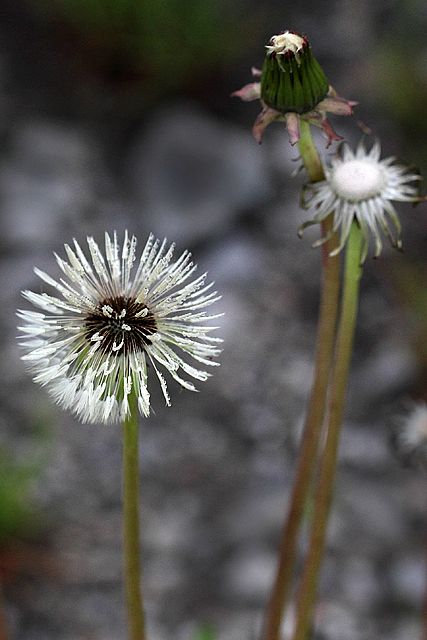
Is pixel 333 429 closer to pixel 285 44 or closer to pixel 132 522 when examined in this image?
pixel 132 522

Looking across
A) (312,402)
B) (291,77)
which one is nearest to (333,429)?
(312,402)

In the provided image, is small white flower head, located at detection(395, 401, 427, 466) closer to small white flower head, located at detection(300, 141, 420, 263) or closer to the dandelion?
small white flower head, located at detection(300, 141, 420, 263)

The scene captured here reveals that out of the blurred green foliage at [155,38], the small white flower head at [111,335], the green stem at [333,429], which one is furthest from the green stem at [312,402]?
the blurred green foliage at [155,38]

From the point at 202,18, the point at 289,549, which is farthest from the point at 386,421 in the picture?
the point at 202,18

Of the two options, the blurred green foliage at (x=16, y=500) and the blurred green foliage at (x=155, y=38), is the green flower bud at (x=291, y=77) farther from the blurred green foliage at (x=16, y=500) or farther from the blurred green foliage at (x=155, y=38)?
the blurred green foliage at (x=155, y=38)

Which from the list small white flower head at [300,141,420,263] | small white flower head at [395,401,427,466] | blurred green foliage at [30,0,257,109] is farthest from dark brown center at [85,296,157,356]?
blurred green foliage at [30,0,257,109]
